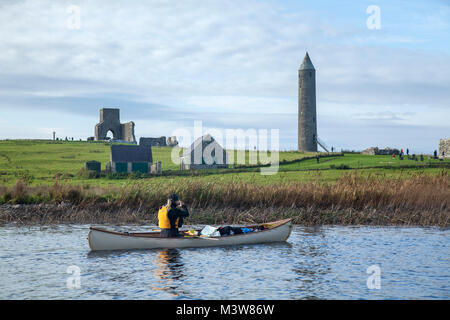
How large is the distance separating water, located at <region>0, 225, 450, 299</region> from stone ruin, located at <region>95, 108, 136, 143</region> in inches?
2915

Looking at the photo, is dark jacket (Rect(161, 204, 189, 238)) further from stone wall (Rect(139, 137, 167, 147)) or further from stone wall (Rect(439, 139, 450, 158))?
stone wall (Rect(139, 137, 167, 147))

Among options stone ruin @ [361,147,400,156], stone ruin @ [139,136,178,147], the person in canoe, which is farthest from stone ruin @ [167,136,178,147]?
the person in canoe

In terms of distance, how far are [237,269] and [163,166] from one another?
44406mm

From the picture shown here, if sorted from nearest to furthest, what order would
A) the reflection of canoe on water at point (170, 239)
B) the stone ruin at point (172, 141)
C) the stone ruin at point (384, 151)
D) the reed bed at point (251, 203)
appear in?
the reflection of canoe on water at point (170, 239), the reed bed at point (251, 203), the stone ruin at point (384, 151), the stone ruin at point (172, 141)

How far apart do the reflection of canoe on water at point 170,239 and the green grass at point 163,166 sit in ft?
51.5

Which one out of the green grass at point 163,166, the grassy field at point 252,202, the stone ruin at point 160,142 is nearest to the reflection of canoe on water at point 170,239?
the grassy field at point 252,202

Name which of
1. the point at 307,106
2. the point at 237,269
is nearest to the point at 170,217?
the point at 237,269

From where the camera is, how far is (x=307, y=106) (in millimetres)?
84375

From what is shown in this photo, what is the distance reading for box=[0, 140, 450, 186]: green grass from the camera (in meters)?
41.0

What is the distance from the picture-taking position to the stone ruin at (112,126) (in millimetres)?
93500

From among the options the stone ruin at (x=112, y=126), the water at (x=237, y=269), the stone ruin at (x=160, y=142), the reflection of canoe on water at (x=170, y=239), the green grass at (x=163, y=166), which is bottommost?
the water at (x=237, y=269)

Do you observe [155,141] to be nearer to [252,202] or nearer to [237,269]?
[252,202]

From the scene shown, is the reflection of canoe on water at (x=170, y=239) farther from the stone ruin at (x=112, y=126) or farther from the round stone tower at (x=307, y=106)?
the stone ruin at (x=112, y=126)

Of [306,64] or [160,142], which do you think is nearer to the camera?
[306,64]
